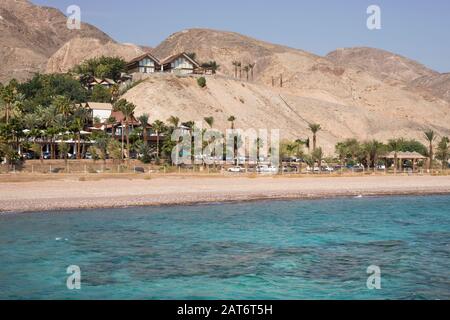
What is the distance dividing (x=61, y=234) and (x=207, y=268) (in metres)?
10.9

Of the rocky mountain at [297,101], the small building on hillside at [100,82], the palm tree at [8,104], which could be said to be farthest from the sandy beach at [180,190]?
the small building on hillside at [100,82]

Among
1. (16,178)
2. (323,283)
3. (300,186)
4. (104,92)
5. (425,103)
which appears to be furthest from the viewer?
(425,103)

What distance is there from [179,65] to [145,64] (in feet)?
24.0

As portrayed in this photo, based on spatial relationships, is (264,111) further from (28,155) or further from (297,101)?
(28,155)

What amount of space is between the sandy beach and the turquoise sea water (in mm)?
2815

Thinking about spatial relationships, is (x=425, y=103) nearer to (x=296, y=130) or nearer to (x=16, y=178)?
(x=296, y=130)

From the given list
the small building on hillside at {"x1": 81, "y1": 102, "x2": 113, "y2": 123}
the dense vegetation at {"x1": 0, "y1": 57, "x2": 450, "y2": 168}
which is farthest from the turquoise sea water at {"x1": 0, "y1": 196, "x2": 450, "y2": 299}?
the small building on hillside at {"x1": 81, "y1": 102, "x2": 113, "y2": 123}

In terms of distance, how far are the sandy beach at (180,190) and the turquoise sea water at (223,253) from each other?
2.82 metres

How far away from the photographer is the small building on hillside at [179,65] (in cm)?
12862

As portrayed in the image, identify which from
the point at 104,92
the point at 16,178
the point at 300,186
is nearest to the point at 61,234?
the point at 16,178

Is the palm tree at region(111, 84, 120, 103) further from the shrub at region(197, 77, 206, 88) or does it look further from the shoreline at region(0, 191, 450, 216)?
the shoreline at region(0, 191, 450, 216)

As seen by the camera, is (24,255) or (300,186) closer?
(24,255)

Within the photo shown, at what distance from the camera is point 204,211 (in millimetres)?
43344

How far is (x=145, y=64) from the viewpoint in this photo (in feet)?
420
